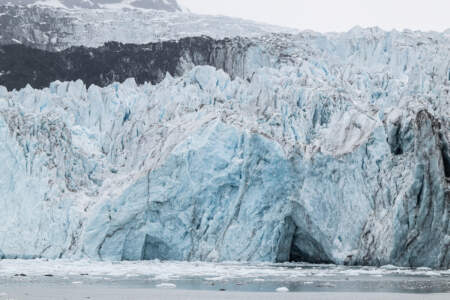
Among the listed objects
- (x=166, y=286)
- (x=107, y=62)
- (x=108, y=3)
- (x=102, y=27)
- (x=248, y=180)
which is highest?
(x=108, y=3)

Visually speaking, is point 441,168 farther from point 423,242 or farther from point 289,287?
point 289,287

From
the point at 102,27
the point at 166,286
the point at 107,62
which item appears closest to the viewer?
the point at 166,286

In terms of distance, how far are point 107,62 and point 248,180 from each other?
896 inches

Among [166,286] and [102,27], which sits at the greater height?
A: [102,27]

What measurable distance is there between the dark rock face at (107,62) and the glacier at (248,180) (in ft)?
48.0

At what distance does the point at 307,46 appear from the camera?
129ft

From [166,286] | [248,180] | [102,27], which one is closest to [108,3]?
[102,27]

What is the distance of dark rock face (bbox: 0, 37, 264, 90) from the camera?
140 feet

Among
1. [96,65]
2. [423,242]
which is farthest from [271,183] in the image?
[96,65]

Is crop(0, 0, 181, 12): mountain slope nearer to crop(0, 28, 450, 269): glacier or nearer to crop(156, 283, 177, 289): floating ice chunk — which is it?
crop(0, 28, 450, 269): glacier

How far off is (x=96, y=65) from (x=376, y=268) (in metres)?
28.2

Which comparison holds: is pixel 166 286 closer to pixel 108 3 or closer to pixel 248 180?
pixel 248 180

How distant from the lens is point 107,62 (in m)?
45.0

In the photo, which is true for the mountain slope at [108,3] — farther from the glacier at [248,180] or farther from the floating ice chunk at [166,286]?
the floating ice chunk at [166,286]
